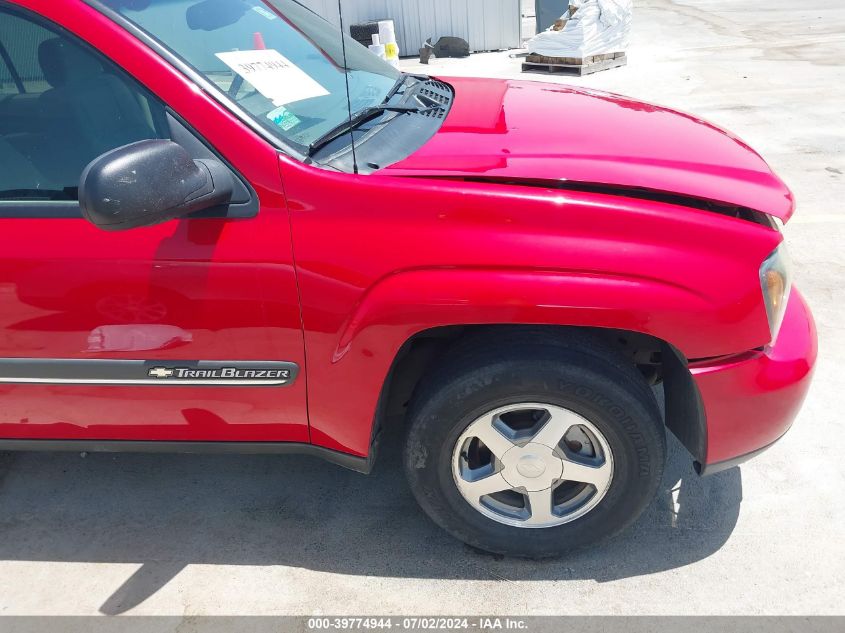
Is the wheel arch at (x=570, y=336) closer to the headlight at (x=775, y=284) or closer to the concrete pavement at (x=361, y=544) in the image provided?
the headlight at (x=775, y=284)

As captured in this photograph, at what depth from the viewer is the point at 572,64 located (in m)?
9.59

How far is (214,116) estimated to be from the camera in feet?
6.00

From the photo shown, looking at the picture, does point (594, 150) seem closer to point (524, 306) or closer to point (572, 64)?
point (524, 306)

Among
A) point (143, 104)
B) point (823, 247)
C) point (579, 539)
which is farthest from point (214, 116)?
point (823, 247)

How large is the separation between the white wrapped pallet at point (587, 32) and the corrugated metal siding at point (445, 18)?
2.70 metres

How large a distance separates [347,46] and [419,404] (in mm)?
1528

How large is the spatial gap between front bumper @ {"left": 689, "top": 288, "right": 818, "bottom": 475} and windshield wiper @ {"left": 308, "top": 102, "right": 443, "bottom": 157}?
118cm

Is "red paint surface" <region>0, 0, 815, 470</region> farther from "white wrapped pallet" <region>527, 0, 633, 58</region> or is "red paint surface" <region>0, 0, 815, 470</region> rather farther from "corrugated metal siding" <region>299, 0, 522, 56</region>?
"corrugated metal siding" <region>299, 0, 522, 56</region>

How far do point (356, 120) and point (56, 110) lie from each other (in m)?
0.84

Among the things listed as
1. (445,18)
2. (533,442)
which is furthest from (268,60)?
(445,18)

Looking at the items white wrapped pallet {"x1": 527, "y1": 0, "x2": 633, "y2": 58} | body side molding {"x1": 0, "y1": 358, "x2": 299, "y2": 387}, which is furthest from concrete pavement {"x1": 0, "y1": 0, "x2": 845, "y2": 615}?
white wrapped pallet {"x1": 527, "y1": 0, "x2": 633, "y2": 58}

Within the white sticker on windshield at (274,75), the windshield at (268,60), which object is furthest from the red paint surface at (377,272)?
the white sticker on windshield at (274,75)

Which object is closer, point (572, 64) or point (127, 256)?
point (127, 256)

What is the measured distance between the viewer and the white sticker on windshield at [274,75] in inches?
81.0
